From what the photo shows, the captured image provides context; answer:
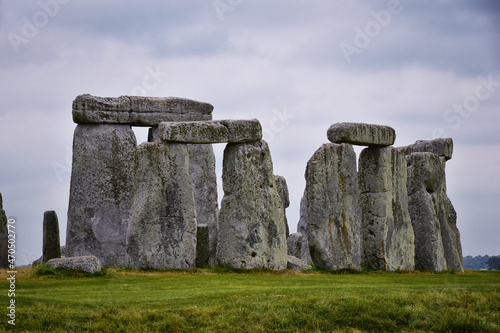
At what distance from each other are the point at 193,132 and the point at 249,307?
824 centimetres

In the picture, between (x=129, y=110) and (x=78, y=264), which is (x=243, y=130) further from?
(x=129, y=110)

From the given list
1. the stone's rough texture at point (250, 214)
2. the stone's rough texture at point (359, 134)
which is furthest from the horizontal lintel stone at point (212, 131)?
the stone's rough texture at point (359, 134)

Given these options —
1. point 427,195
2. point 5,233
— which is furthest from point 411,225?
point 5,233

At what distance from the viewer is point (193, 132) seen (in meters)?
24.3

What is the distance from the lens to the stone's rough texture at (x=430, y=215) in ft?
93.6

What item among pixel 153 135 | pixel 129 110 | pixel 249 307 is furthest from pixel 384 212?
pixel 249 307

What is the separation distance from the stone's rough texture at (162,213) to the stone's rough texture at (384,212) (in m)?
6.01

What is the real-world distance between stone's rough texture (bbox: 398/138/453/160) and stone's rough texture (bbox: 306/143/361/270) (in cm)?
475

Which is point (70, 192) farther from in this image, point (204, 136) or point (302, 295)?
point (302, 295)

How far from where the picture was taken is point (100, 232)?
30734mm

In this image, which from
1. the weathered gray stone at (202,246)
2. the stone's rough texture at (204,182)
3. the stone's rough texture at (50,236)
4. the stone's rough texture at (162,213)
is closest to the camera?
the stone's rough texture at (162,213)

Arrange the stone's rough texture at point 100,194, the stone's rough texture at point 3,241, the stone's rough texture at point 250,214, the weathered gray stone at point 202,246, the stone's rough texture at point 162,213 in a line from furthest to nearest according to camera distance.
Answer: the stone's rough texture at point 100,194
the stone's rough texture at point 3,241
the weathered gray stone at point 202,246
the stone's rough texture at point 250,214
the stone's rough texture at point 162,213

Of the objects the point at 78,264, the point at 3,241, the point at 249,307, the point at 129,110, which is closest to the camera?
the point at 249,307

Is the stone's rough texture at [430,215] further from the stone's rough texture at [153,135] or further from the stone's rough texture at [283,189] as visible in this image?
the stone's rough texture at [153,135]
